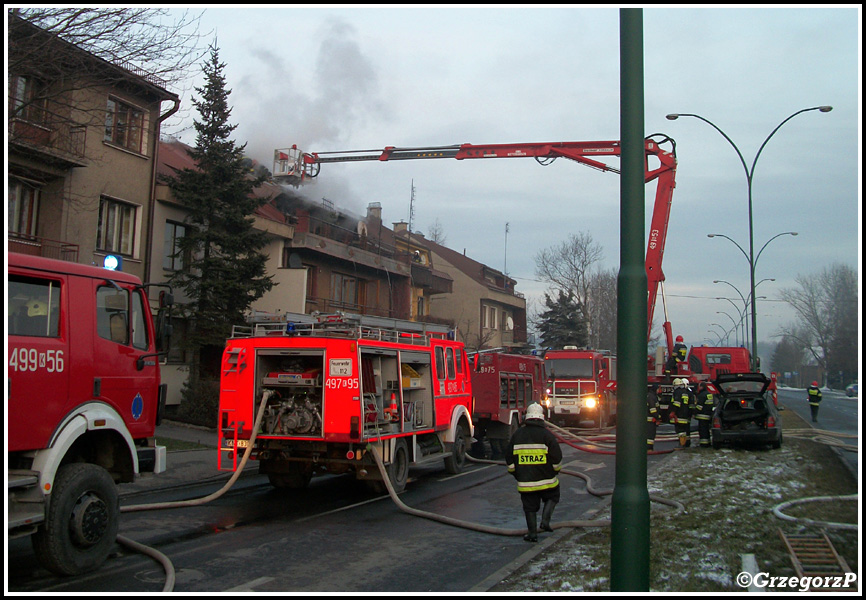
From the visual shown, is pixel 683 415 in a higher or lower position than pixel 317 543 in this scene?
higher

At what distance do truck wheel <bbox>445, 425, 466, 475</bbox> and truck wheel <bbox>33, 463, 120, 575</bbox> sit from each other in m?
7.54

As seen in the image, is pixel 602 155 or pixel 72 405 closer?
pixel 72 405

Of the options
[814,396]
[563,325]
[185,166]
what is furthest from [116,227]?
[563,325]

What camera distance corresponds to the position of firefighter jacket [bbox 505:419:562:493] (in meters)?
8.14

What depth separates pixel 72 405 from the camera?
641 cm

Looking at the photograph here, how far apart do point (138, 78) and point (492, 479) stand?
9819mm

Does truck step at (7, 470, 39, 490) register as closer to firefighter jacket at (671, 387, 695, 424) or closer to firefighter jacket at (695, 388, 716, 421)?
firefighter jacket at (695, 388, 716, 421)

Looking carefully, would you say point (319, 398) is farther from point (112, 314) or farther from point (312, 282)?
point (312, 282)

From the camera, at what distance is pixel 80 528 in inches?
249

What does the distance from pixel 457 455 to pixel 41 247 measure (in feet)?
39.9

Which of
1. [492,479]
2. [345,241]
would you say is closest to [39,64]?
[492,479]

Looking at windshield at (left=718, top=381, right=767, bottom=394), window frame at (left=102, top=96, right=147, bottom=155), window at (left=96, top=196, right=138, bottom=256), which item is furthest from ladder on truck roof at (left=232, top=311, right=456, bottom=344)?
window frame at (left=102, top=96, right=147, bottom=155)

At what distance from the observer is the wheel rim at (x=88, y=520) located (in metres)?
6.33

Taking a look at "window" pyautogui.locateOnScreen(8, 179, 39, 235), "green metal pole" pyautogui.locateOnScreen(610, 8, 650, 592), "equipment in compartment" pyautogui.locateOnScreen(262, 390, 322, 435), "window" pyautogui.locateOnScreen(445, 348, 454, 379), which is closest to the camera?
"green metal pole" pyautogui.locateOnScreen(610, 8, 650, 592)
